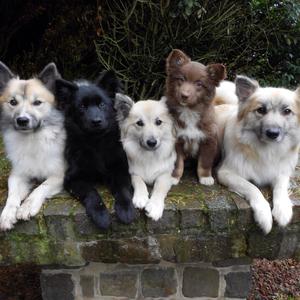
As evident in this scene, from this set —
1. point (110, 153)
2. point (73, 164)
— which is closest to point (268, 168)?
point (110, 153)

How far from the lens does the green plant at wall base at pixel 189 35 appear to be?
4.90 m

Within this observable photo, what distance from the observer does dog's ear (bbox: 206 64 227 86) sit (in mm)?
2904

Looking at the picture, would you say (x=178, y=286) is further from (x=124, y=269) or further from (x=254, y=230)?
(x=254, y=230)

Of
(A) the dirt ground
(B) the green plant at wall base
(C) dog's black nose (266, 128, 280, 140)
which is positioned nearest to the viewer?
(C) dog's black nose (266, 128, 280, 140)

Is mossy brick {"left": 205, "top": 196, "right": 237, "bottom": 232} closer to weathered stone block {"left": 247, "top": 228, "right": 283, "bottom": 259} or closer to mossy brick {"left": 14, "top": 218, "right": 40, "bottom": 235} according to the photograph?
weathered stone block {"left": 247, "top": 228, "right": 283, "bottom": 259}

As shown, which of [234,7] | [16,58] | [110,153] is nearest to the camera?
[110,153]

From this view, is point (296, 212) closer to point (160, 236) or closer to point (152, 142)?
point (160, 236)

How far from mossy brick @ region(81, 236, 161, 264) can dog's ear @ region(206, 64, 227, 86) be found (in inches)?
47.5

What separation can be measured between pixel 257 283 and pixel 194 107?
7.90ft

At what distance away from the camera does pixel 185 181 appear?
3275mm

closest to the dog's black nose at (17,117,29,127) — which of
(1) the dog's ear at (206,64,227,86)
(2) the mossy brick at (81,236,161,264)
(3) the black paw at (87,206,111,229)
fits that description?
(3) the black paw at (87,206,111,229)

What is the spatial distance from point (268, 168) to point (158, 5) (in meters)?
2.56

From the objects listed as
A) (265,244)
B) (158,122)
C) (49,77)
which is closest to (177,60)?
(158,122)

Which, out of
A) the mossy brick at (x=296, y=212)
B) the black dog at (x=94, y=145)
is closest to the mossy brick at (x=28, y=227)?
the black dog at (x=94, y=145)
